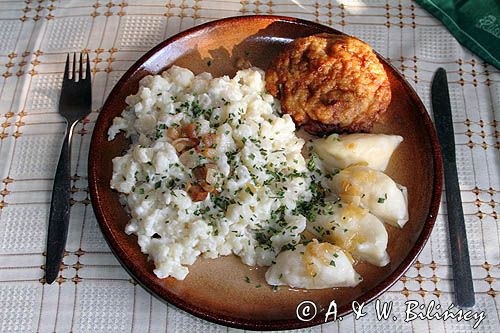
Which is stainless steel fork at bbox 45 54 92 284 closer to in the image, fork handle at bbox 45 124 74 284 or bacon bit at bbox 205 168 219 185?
fork handle at bbox 45 124 74 284

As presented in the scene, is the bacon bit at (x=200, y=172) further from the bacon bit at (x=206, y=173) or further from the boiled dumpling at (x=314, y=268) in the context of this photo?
the boiled dumpling at (x=314, y=268)

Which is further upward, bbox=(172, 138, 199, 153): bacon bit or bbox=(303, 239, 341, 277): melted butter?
bbox=(172, 138, 199, 153): bacon bit

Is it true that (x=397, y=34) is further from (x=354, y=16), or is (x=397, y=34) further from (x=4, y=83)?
(x=4, y=83)

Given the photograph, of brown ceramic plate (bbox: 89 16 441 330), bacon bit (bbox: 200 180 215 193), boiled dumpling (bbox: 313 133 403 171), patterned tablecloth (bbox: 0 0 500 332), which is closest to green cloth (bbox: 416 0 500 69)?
patterned tablecloth (bbox: 0 0 500 332)

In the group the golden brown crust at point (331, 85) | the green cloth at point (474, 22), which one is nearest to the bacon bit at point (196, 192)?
the golden brown crust at point (331, 85)

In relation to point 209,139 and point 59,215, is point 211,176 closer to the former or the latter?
point 209,139
